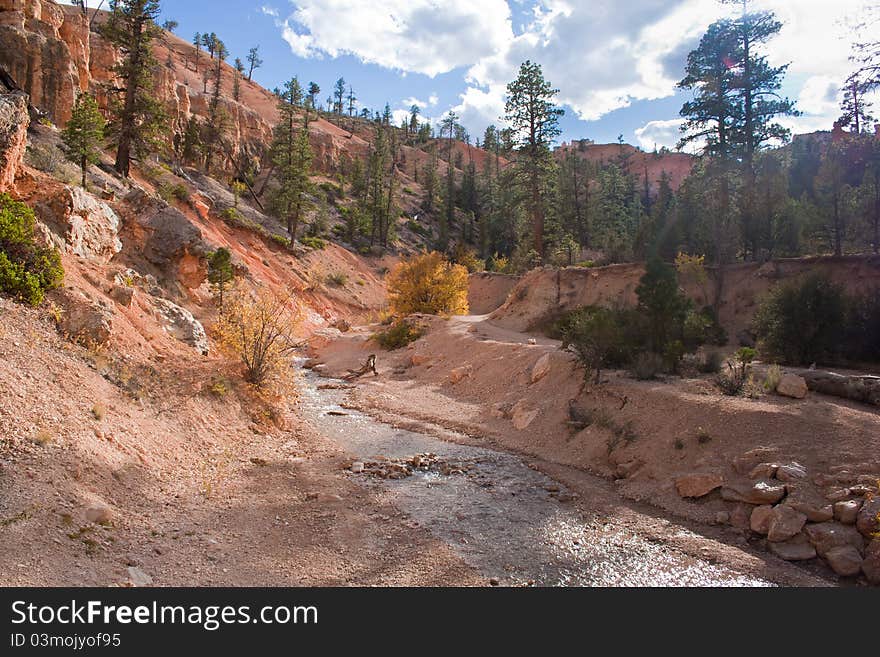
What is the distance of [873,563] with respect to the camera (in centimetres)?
727

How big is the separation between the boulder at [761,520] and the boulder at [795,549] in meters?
0.33

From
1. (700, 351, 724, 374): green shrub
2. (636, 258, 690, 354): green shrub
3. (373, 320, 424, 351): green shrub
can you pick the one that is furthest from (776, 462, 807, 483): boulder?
(373, 320, 424, 351): green shrub

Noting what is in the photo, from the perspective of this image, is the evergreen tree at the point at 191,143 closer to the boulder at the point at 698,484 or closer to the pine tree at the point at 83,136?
the pine tree at the point at 83,136

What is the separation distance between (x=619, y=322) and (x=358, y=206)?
53980mm

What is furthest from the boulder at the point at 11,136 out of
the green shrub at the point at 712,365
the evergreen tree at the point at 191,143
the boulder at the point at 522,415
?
the evergreen tree at the point at 191,143

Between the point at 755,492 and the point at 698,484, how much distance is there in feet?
3.42

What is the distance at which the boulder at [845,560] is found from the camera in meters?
7.40

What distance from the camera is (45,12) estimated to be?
29219 millimetres

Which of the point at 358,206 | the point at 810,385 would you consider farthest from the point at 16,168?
the point at 358,206

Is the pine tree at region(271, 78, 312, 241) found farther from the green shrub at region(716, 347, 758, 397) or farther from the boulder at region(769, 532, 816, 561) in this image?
the boulder at region(769, 532, 816, 561)

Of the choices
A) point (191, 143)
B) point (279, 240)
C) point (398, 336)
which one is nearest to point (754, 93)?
point (398, 336)

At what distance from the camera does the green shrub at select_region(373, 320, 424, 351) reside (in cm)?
2795

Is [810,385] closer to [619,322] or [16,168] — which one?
[619,322]

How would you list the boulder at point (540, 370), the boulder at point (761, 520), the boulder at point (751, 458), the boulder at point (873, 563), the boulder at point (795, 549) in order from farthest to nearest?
1. the boulder at point (540, 370)
2. the boulder at point (751, 458)
3. the boulder at point (761, 520)
4. the boulder at point (795, 549)
5. the boulder at point (873, 563)
